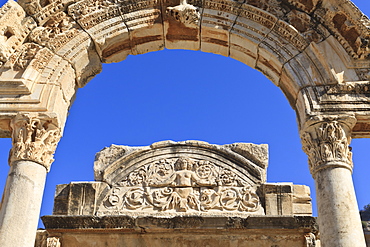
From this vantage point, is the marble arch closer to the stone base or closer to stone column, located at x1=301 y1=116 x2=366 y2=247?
stone column, located at x1=301 y1=116 x2=366 y2=247

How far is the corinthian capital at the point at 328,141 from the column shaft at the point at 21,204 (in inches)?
164

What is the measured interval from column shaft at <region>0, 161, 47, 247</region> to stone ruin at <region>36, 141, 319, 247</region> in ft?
10.9

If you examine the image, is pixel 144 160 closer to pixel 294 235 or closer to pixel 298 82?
pixel 294 235

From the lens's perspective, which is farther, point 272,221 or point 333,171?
point 272,221

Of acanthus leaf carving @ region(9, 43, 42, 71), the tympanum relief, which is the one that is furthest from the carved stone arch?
the tympanum relief

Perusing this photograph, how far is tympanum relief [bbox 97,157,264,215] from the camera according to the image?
1055 centimetres

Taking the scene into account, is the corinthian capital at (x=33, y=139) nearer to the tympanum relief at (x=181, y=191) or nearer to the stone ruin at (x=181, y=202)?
the stone ruin at (x=181, y=202)

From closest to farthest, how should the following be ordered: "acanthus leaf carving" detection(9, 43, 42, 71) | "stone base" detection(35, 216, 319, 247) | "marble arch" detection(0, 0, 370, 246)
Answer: "marble arch" detection(0, 0, 370, 246) < "acanthus leaf carving" detection(9, 43, 42, 71) < "stone base" detection(35, 216, 319, 247)

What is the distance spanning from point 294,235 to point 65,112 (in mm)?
5384

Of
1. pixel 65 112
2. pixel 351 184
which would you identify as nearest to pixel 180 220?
pixel 65 112

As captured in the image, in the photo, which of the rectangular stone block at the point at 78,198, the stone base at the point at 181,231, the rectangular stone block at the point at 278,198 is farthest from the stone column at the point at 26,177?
the rectangular stone block at the point at 278,198

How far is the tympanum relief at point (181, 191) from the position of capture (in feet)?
34.6

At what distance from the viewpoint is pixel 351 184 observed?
22.9 feet

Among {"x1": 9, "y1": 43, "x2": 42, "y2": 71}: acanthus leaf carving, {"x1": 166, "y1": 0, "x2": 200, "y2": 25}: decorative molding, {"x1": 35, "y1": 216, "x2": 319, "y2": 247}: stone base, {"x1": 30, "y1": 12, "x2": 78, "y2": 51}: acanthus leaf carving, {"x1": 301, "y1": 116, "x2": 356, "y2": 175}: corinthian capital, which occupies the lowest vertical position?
{"x1": 35, "y1": 216, "x2": 319, "y2": 247}: stone base
